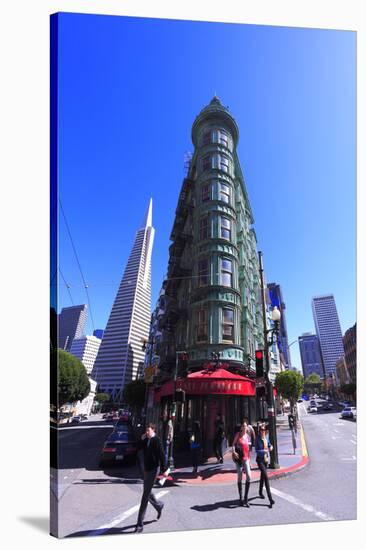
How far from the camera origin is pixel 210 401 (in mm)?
11492

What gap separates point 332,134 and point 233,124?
10.7 feet

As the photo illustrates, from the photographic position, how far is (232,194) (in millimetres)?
13656

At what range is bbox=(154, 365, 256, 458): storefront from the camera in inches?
424

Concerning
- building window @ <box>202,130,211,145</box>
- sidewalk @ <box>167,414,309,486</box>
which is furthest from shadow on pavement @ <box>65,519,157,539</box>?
building window @ <box>202,130,211,145</box>

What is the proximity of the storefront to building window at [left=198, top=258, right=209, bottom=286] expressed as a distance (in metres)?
3.19

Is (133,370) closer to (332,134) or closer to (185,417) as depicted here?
(185,417)

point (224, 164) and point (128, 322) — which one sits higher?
point (224, 164)

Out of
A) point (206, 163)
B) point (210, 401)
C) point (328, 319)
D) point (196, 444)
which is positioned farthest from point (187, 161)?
point (196, 444)

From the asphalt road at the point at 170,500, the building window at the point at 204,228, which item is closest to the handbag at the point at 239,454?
the asphalt road at the point at 170,500

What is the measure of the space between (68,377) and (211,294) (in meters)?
6.73

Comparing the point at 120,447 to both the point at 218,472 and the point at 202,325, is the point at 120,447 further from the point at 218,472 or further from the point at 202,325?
the point at 202,325

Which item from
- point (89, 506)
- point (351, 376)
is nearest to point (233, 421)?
point (351, 376)

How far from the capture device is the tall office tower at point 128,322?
9.06 metres

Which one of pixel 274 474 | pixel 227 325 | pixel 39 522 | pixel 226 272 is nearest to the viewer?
pixel 39 522
